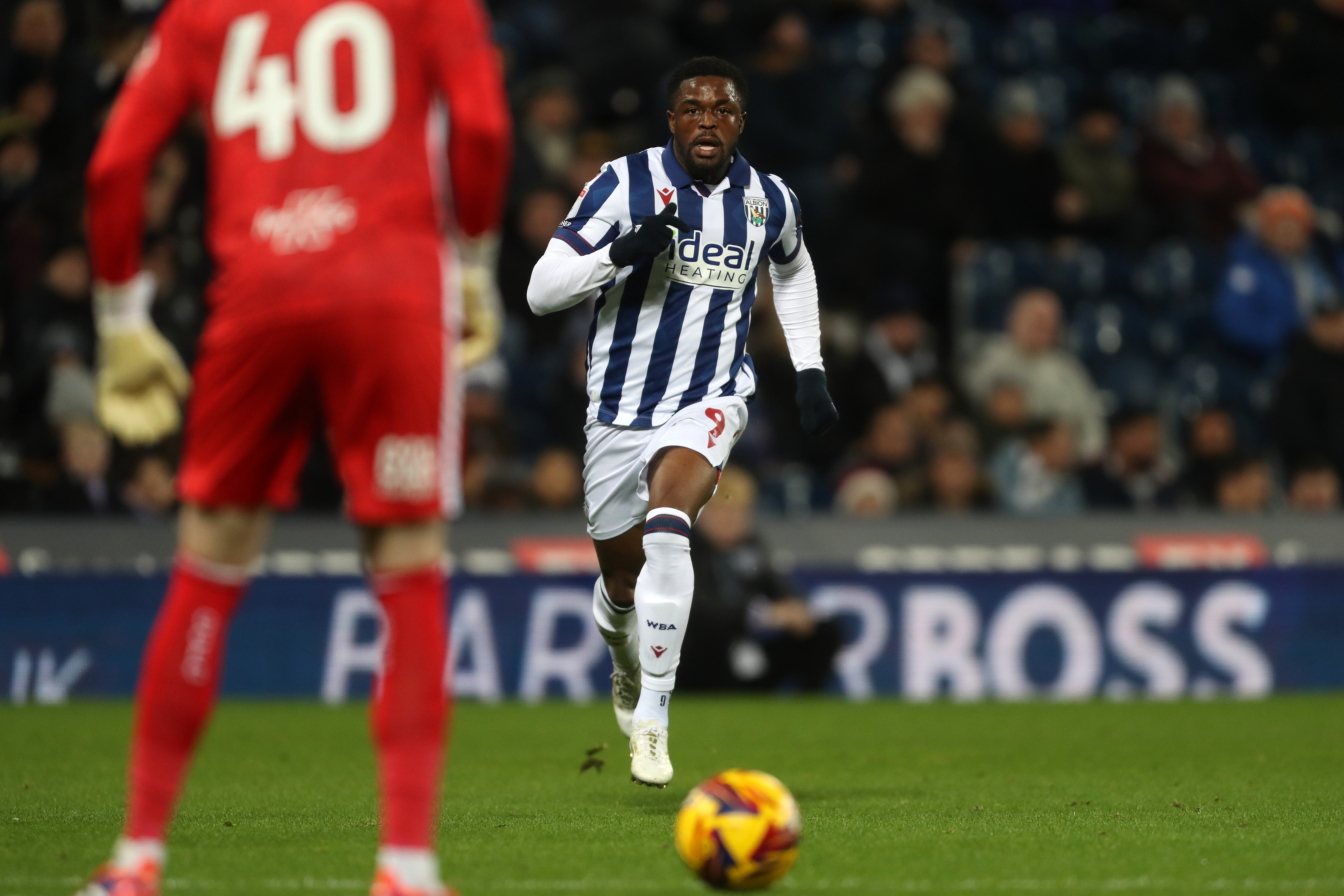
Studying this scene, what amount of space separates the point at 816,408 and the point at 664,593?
105cm

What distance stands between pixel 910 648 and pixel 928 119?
5.35 meters

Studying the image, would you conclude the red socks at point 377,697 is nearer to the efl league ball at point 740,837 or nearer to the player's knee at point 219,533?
the player's knee at point 219,533

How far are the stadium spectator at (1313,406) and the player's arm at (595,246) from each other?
9124 mm

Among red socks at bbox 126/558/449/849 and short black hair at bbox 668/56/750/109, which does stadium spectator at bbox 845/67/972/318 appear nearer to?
short black hair at bbox 668/56/750/109

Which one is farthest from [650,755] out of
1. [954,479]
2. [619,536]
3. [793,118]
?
[793,118]

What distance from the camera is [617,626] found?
755 centimetres

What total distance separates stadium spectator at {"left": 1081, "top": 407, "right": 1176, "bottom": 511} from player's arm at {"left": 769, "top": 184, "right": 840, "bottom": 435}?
23.1ft

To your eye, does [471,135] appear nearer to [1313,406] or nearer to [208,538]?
[208,538]

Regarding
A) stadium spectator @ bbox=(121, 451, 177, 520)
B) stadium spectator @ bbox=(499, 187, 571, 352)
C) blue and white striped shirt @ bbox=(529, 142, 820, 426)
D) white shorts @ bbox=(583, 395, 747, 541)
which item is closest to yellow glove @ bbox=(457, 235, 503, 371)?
white shorts @ bbox=(583, 395, 747, 541)

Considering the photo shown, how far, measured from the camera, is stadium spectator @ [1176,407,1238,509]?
1445 cm

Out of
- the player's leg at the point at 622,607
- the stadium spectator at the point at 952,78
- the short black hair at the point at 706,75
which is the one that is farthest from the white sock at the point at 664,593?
the stadium spectator at the point at 952,78

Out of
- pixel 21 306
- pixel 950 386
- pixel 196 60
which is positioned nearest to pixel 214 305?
pixel 196 60

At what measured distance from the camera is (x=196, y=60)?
14.3 ft

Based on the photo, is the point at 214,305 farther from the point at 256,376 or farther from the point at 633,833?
the point at 633,833
